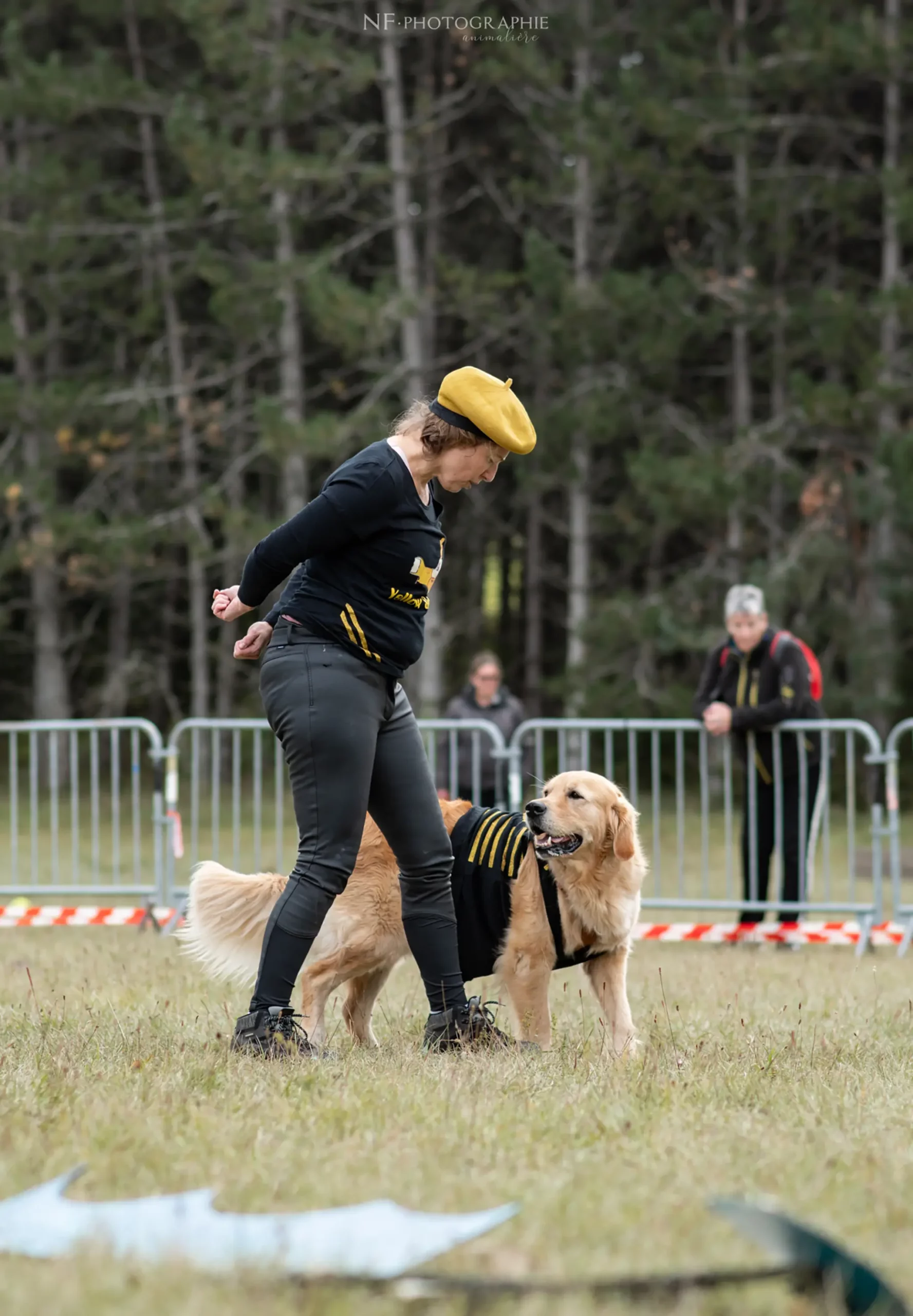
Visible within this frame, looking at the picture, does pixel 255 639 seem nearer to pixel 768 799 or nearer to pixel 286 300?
pixel 768 799

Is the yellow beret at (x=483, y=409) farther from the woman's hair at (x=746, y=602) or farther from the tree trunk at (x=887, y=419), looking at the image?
the tree trunk at (x=887, y=419)

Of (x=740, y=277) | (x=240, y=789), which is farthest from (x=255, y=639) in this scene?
(x=740, y=277)

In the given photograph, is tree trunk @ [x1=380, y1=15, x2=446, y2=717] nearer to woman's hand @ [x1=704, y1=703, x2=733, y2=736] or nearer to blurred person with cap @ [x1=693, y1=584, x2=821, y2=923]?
blurred person with cap @ [x1=693, y1=584, x2=821, y2=923]

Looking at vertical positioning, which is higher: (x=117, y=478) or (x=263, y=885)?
(x=117, y=478)

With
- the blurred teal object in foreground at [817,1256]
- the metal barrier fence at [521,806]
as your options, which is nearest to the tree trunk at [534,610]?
the metal barrier fence at [521,806]

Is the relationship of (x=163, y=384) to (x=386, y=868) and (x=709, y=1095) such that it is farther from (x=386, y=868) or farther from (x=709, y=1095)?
(x=709, y=1095)

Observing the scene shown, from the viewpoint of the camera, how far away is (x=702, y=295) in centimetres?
1945

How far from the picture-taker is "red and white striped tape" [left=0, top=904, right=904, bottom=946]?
824 centimetres

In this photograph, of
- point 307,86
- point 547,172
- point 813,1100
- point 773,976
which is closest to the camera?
point 813,1100

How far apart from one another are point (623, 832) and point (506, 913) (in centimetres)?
47

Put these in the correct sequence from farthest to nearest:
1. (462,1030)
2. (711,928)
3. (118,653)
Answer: (118,653) → (711,928) → (462,1030)

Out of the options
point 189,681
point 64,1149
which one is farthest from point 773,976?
point 189,681

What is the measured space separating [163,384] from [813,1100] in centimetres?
1921

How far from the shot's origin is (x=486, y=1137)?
10.5 ft
